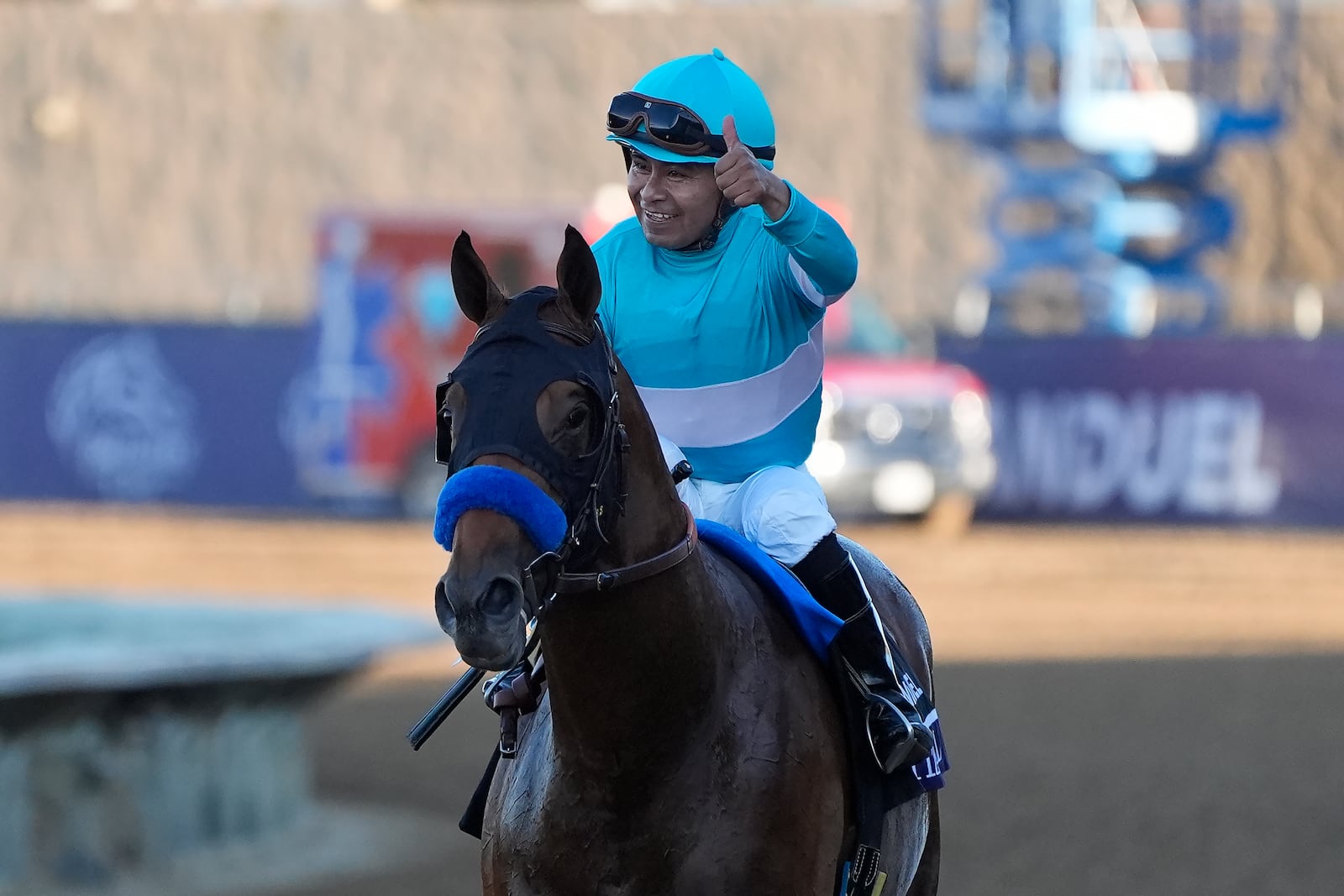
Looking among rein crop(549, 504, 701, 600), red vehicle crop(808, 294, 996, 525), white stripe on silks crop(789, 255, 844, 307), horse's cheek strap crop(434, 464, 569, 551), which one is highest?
white stripe on silks crop(789, 255, 844, 307)

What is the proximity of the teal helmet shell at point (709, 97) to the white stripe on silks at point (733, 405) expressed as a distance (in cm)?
40

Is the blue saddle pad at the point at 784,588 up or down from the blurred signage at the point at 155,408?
up

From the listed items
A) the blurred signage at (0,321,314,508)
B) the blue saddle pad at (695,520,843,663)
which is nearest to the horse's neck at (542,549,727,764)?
the blue saddle pad at (695,520,843,663)

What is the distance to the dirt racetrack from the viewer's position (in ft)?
27.0

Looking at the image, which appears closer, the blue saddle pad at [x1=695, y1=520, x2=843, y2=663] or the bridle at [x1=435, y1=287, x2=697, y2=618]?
the bridle at [x1=435, y1=287, x2=697, y2=618]

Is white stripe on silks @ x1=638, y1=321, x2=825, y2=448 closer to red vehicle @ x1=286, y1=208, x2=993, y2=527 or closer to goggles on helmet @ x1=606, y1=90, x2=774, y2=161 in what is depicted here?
goggles on helmet @ x1=606, y1=90, x2=774, y2=161

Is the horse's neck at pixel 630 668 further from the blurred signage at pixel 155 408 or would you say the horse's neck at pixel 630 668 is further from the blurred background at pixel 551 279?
the blurred signage at pixel 155 408

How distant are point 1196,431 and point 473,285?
1609cm

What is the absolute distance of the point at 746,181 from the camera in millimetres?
3389

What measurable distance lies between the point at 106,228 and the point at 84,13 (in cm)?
451

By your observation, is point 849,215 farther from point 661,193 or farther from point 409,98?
point 661,193

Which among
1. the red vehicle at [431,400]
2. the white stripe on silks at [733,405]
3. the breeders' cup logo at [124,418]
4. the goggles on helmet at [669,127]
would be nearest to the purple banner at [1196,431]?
the red vehicle at [431,400]

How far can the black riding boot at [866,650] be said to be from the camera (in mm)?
3664

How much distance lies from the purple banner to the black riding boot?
15.1 metres
